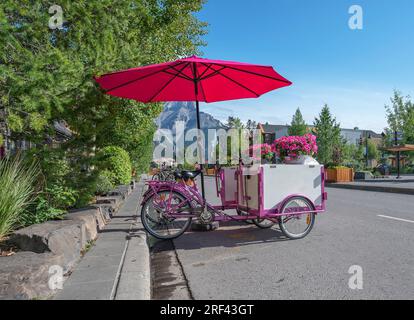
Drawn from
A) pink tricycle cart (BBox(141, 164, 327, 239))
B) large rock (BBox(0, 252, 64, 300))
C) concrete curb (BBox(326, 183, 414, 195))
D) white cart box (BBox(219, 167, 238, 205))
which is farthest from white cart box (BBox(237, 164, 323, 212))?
concrete curb (BBox(326, 183, 414, 195))

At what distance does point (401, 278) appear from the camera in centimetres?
421

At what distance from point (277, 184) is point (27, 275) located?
13.6 feet

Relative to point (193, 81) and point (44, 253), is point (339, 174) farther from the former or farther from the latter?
point (44, 253)

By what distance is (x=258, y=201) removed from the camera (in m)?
6.15

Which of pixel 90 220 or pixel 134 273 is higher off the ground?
pixel 90 220

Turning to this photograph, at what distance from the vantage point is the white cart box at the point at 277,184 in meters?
6.12

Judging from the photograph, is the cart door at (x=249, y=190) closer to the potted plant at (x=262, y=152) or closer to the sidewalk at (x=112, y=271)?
the potted plant at (x=262, y=152)

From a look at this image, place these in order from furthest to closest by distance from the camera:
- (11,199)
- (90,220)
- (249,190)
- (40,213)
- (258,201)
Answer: (249,190) < (258,201) < (90,220) < (40,213) < (11,199)

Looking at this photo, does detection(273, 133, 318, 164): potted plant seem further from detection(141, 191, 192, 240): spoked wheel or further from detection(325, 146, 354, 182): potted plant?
detection(325, 146, 354, 182): potted plant

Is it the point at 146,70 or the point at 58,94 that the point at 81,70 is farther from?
the point at 146,70

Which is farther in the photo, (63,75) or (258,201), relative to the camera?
(258,201)

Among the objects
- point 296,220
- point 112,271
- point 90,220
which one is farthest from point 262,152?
point 112,271

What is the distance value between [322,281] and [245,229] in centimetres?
334
